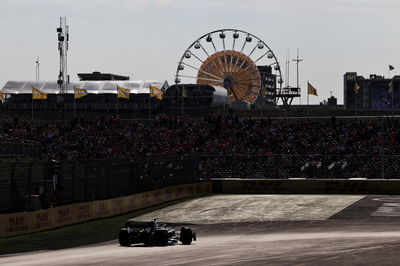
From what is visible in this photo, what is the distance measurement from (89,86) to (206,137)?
A: 142ft

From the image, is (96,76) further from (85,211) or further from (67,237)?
(67,237)

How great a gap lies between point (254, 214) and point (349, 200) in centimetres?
699

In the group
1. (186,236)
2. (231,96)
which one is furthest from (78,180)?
(231,96)

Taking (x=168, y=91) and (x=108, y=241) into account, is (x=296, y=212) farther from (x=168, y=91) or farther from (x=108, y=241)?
(x=168, y=91)

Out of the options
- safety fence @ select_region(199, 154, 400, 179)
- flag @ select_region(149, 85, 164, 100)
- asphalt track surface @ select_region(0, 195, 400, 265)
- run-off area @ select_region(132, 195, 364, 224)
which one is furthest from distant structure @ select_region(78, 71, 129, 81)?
asphalt track surface @ select_region(0, 195, 400, 265)

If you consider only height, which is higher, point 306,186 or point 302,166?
point 302,166

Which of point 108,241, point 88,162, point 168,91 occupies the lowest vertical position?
point 108,241

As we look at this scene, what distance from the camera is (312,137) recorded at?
59.5 m

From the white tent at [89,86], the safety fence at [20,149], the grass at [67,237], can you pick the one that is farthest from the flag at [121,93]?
the grass at [67,237]

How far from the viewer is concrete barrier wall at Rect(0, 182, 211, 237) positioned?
2927cm

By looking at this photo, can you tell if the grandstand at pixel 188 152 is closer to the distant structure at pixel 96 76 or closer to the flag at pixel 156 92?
the flag at pixel 156 92

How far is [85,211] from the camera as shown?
34406 mm

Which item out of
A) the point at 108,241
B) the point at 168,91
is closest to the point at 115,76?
the point at 168,91

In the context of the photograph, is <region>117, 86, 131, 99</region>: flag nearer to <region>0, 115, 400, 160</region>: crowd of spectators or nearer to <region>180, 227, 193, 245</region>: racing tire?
<region>0, 115, 400, 160</region>: crowd of spectators
